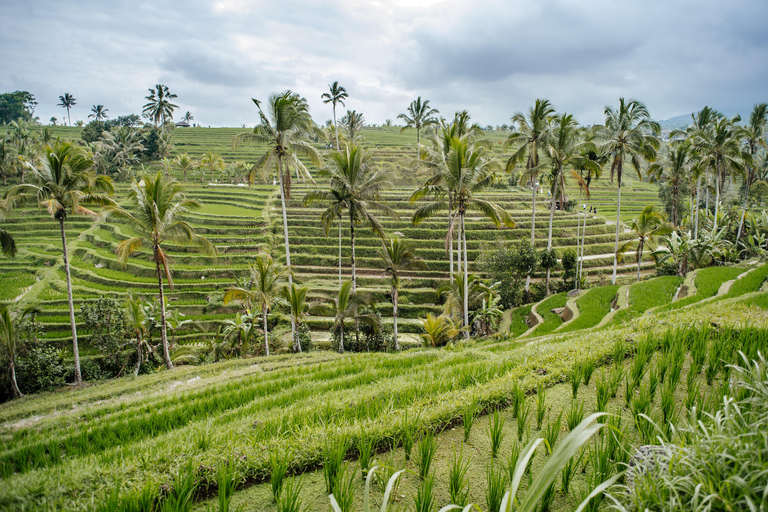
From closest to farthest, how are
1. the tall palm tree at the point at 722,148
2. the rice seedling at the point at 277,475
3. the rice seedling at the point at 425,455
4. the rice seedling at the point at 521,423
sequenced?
the rice seedling at the point at 277,475
the rice seedling at the point at 425,455
the rice seedling at the point at 521,423
the tall palm tree at the point at 722,148

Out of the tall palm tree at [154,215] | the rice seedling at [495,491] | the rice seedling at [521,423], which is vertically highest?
the tall palm tree at [154,215]

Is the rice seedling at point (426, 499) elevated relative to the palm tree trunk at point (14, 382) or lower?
elevated

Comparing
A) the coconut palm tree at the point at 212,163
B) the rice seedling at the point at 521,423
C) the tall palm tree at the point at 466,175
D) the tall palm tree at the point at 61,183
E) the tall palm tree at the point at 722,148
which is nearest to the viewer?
the rice seedling at the point at 521,423

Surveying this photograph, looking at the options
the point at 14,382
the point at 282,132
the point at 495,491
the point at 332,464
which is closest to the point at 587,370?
the point at 495,491

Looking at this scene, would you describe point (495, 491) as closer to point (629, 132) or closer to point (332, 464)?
point (332, 464)

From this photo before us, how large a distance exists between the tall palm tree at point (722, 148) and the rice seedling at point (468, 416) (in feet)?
92.1

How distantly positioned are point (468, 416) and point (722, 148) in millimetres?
30334

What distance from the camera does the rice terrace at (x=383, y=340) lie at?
2.63m

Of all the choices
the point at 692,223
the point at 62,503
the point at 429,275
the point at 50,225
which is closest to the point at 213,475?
the point at 62,503

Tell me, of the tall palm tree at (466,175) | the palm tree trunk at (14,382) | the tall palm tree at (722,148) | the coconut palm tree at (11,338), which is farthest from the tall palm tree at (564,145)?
the palm tree trunk at (14,382)

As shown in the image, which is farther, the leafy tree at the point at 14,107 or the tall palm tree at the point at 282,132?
the leafy tree at the point at 14,107

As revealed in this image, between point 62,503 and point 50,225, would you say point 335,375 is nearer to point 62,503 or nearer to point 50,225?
point 62,503

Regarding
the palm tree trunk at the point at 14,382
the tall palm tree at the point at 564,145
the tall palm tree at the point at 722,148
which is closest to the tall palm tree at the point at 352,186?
the tall palm tree at the point at 564,145

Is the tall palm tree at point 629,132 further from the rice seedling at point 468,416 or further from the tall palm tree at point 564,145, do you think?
the rice seedling at point 468,416
